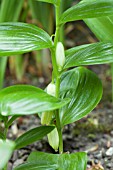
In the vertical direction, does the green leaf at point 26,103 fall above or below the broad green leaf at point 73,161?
above

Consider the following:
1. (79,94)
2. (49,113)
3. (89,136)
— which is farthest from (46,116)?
(89,136)

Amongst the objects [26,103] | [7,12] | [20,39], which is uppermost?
[7,12]

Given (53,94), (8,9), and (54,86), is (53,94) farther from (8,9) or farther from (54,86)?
(8,9)

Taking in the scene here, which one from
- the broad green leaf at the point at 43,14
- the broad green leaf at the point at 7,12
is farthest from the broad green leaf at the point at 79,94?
the broad green leaf at the point at 43,14

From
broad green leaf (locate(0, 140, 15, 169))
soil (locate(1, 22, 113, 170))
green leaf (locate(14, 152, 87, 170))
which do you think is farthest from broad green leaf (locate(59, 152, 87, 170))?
broad green leaf (locate(0, 140, 15, 169))

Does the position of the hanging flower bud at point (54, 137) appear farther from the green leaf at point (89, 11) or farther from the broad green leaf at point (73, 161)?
the green leaf at point (89, 11)

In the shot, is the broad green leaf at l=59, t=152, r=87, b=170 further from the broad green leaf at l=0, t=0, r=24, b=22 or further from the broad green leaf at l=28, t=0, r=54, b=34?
the broad green leaf at l=28, t=0, r=54, b=34

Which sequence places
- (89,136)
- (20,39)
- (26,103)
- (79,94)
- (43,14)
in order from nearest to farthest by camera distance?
(26,103) < (20,39) < (79,94) < (89,136) < (43,14)
